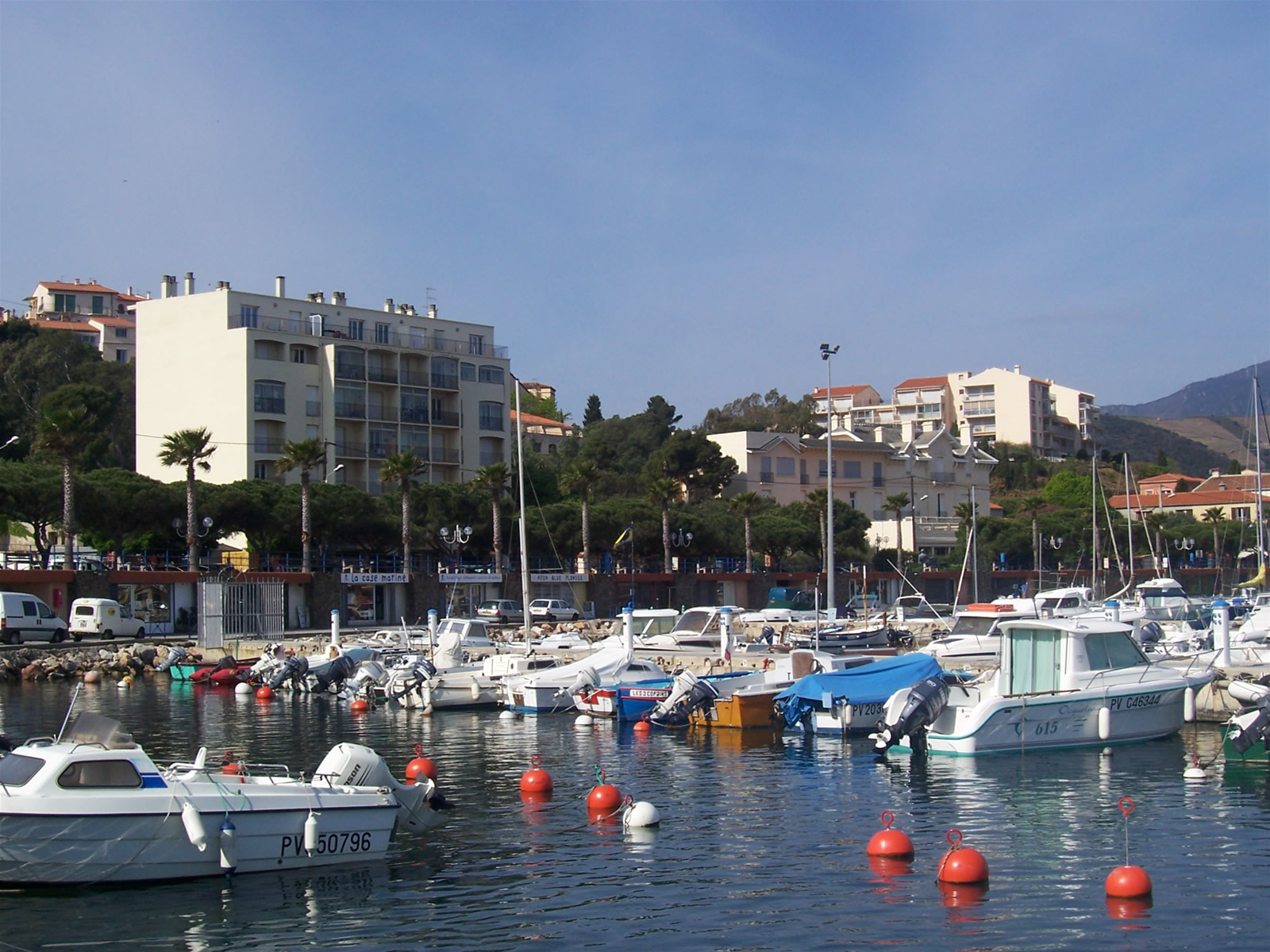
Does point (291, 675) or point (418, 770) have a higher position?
point (291, 675)

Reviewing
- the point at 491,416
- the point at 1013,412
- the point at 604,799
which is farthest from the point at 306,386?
the point at 1013,412

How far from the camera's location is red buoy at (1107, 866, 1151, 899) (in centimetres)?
1551

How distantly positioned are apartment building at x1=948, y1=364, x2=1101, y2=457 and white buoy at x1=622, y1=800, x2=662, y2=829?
165 metres

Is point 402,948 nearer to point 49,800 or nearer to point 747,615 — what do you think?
point 49,800

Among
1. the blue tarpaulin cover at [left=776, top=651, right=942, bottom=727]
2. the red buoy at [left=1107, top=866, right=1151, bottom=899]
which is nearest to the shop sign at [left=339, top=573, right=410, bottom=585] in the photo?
the blue tarpaulin cover at [left=776, top=651, right=942, bottom=727]

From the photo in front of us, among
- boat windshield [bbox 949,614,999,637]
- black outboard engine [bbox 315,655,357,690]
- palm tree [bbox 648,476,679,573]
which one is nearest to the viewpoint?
black outboard engine [bbox 315,655,357,690]

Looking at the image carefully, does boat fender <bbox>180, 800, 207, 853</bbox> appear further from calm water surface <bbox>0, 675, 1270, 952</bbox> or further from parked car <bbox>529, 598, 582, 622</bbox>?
parked car <bbox>529, 598, 582, 622</bbox>

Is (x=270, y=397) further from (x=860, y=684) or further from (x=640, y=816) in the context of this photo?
(x=640, y=816)

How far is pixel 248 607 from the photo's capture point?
5744cm

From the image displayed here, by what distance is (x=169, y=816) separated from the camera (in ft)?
53.5

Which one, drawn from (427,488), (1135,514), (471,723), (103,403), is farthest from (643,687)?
(1135,514)

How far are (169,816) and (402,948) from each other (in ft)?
13.1

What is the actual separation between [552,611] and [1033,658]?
42572 mm

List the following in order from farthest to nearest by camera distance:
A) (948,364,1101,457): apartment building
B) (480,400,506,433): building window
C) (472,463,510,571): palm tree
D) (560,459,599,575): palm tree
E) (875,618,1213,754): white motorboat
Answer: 1. (948,364,1101,457): apartment building
2. (480,400,506,433): building window
3. (560,459,599,575): palm tree
4. (472,463,510,571): palm tree
5. (875,618,1213,754): white motorboat
